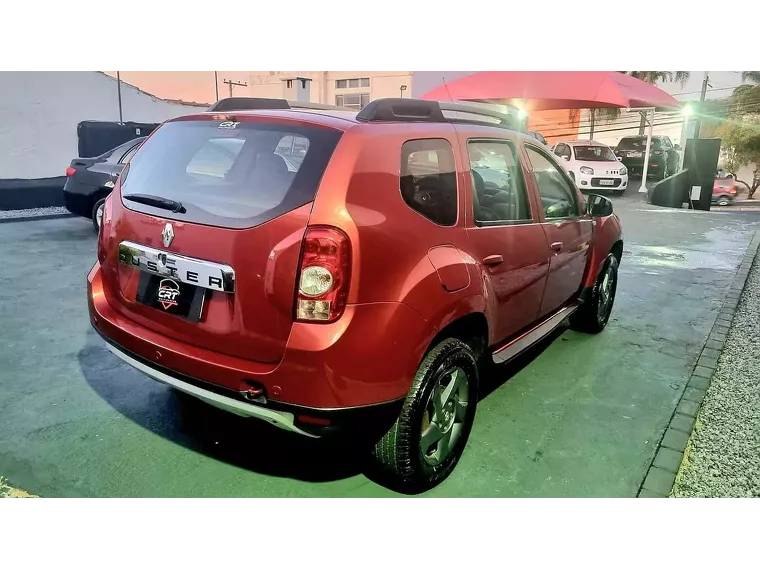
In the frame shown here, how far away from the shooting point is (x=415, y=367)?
2.42 metres

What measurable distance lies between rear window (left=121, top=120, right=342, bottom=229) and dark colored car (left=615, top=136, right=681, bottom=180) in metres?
22.5

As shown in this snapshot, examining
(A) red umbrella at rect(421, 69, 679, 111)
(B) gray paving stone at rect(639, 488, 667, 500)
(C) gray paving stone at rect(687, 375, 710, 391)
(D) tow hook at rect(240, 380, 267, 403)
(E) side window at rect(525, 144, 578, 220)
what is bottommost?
(B) gray paving stone at rect(639, 488, 667, 500)

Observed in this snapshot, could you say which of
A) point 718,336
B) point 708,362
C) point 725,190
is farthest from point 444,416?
point 725,190

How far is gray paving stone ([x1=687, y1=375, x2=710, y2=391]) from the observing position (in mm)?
3996

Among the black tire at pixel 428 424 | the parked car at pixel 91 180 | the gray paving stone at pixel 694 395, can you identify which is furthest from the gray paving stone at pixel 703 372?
the parked car at pixel 91 180

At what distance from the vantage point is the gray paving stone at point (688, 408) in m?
3.58

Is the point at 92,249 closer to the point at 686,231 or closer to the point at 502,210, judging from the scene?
the point at 502,210

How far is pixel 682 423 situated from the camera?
3.46 metres

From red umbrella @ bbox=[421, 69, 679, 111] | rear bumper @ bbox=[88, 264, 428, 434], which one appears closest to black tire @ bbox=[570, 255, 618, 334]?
rear bumper @ bbox=[88, 264, 428, 434]

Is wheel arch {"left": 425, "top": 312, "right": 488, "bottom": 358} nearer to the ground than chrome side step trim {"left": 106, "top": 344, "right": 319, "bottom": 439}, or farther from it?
farther from it

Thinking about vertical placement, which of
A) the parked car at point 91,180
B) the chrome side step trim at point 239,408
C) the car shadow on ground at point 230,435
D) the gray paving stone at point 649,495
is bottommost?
the gray paving stone at point 649,495

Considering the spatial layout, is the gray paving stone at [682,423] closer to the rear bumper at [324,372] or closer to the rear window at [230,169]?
the rear bumper at [324,372]

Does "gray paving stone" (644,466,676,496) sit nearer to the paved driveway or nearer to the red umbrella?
the paved driveway

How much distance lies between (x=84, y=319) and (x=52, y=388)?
1.37 metres
